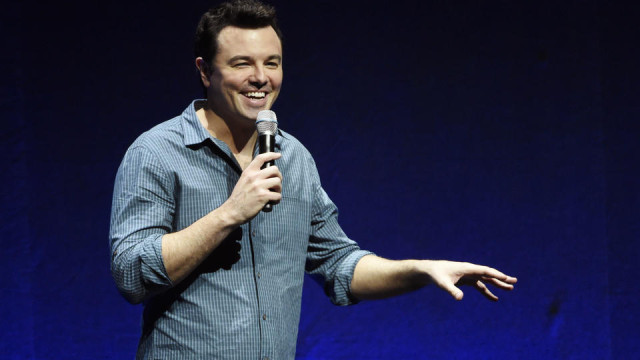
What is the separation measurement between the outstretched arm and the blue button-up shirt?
0.16 meters

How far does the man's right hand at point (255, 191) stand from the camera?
116 cm

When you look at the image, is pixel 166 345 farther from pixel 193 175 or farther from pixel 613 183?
pixel 613 183

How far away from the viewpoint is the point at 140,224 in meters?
1.28

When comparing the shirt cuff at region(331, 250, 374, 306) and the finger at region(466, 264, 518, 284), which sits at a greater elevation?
the finger at region(466, 264, 518, 284)

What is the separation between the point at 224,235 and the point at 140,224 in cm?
19

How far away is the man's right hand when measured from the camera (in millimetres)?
1157

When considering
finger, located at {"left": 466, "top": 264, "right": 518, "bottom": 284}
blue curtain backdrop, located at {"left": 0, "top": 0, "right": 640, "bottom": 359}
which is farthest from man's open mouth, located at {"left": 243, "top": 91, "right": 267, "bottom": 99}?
blue curtain backdrop, located at {"left": 0, "top": 0, "right": 640, "bottom": 359}

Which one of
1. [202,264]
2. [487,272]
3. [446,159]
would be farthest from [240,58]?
[446,159]

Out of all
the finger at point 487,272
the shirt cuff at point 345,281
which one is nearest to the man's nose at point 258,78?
the shirt cuff at point 345,281

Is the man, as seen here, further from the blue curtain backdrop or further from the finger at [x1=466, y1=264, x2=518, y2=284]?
the blue curtain backdrop

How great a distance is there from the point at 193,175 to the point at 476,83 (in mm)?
1634

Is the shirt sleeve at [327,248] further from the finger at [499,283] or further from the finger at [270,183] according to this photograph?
the finger at [270,183]

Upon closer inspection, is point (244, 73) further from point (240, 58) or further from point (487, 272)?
point (487, 272)

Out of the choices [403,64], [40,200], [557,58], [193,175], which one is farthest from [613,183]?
[40,200]
